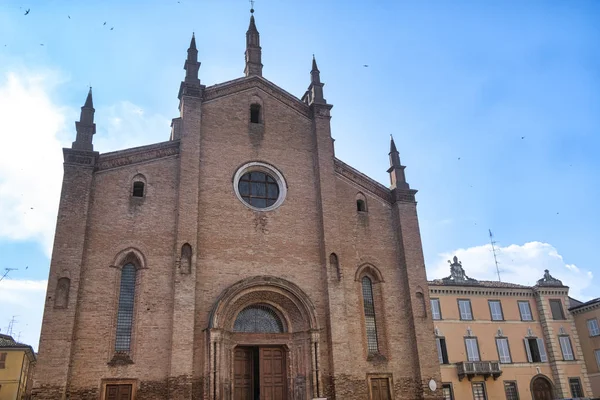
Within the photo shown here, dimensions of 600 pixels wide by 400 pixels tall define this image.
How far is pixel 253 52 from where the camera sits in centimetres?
2388

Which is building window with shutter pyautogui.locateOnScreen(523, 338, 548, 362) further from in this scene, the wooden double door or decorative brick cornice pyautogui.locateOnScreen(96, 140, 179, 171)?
decorative brick cornice pyautogui.locateOnScreen(96, 140, 179, 171)

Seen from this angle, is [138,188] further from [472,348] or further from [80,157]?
[472,348]

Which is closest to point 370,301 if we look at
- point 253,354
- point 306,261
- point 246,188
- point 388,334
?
point 388,334

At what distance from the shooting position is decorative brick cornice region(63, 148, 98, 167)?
704 inches

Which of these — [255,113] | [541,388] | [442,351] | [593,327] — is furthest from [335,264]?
[593,327]

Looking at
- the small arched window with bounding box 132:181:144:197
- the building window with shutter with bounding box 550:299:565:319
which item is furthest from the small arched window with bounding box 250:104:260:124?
the building window with shutter with bounding box 550:299:565:319

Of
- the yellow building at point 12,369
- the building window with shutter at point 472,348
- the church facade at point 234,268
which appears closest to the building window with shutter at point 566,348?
the building window with shutter at point 472,348

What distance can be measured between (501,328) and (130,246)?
85.9 ft

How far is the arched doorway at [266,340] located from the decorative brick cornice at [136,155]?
5.89m

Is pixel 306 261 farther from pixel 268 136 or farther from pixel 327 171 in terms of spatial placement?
pixel 268 136

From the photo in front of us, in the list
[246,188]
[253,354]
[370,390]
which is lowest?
[370,390]

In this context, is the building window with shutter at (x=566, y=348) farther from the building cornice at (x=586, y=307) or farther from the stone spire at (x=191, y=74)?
the stone spire at (x=191, y=74)

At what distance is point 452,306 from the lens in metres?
32.8

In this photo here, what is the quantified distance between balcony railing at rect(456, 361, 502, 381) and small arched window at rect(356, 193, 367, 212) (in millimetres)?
15172
